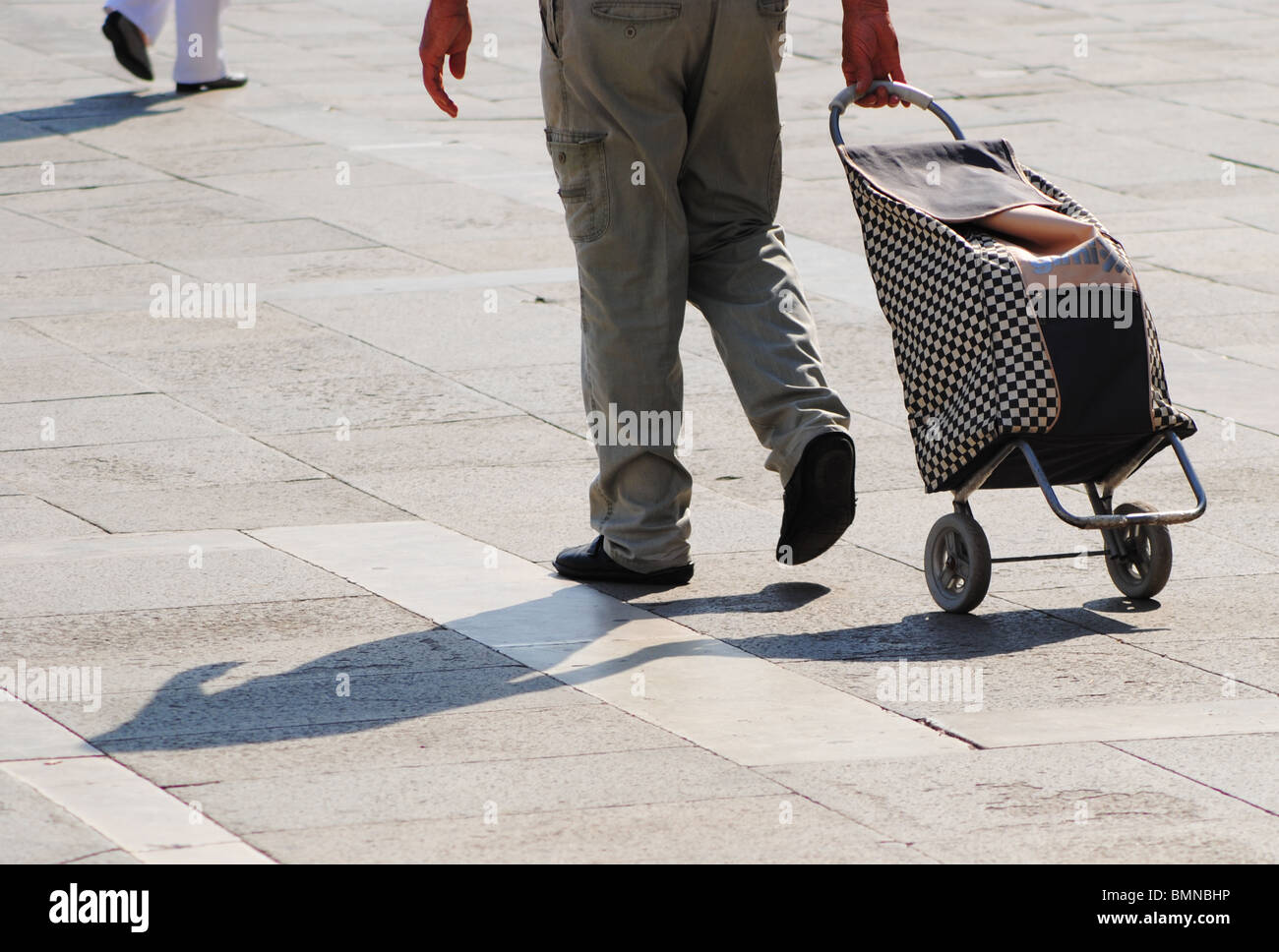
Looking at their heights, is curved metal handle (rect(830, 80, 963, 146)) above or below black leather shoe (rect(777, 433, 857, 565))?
above

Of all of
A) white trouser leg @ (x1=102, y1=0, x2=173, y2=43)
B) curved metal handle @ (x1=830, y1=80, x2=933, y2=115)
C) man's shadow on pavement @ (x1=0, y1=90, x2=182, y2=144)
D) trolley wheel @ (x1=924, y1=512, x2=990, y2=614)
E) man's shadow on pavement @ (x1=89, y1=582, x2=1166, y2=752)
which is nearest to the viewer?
man's shadow on pavement @ (x1=89, y1=582, x2=1166, y2=752)

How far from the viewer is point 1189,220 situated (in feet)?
32.6

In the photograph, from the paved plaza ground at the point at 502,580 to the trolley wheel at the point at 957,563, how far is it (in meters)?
0.07

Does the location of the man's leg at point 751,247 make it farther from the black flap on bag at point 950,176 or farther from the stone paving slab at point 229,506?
the stone paving slab at point 229,506

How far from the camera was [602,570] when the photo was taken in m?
5.60

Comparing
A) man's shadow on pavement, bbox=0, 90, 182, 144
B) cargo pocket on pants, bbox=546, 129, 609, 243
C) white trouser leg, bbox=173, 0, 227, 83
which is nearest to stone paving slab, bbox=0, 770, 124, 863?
cargo pocket on pants, bbox=546, 129, 609, 243

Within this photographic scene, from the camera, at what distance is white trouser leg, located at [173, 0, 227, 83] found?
12.7 meters

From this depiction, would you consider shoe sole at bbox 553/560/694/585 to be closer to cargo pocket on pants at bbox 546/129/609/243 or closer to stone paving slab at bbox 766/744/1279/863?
cargo pocket on pants at bbox 546/129/609/243

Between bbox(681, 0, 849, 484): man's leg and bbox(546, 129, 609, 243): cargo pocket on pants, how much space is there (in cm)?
26

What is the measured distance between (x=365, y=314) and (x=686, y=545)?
3.17 m

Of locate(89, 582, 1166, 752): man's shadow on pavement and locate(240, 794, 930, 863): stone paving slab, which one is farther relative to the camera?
locate(89, 582, 1166, 752): man's shadow on pavement

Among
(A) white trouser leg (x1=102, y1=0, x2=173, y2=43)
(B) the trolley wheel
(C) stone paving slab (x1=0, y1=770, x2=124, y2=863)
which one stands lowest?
(C) stone paving slab (x1=0, y1=770, x2=124, y2=863)

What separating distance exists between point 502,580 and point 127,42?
818 centimetres

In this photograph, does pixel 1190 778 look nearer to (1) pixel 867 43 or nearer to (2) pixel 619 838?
(2) pixel 619 838
